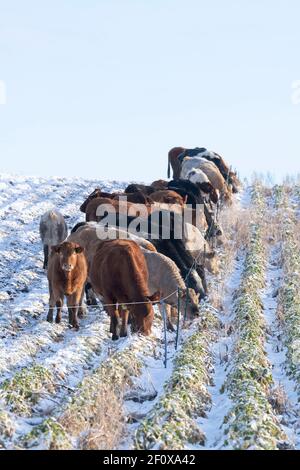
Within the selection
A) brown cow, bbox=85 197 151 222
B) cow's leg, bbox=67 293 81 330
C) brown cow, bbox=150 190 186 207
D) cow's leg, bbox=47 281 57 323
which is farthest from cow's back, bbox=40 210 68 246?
cow's leg, bbox=67 293 81 330

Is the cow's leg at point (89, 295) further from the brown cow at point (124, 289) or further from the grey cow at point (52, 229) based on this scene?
the grey cow at point (52, 229)

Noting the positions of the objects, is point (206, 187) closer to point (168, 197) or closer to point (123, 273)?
point (168, 197)

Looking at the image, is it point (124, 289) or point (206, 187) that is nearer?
point (124, 289)

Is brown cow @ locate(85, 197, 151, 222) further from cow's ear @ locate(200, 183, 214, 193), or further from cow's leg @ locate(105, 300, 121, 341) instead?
cow's ear @ locate(200, 183, 214, 193)

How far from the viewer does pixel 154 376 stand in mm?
11492

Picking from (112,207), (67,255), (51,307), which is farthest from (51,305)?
(112,207)

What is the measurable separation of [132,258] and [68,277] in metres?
1.46

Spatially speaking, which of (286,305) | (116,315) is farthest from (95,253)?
(286,305)

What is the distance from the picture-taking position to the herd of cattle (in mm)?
14117

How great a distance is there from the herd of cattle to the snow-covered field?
50 cm

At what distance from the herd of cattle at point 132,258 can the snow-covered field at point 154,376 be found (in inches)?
19.8

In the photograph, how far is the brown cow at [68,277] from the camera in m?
14.6

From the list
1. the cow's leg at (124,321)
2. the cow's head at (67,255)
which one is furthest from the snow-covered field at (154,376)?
the cow's head at (67,255)
